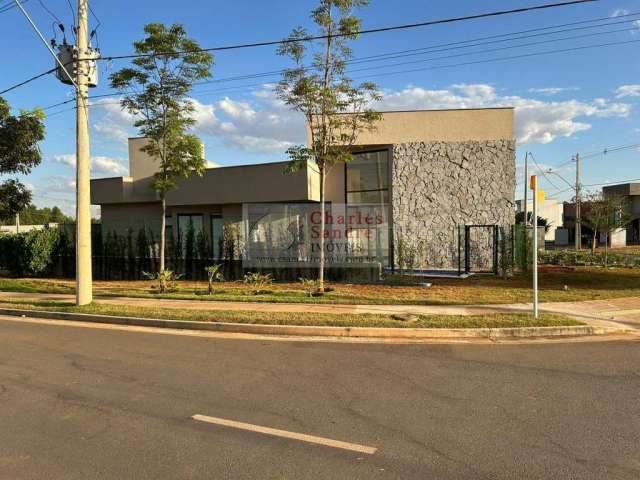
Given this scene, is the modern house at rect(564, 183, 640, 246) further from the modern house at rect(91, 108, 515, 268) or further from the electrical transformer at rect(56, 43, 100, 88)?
the electrical transformer at rect(56, 43, 100, 88)

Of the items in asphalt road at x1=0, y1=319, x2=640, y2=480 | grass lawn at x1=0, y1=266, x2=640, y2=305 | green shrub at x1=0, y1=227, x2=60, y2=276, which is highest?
green shrub at x1=0, y1=227, x2=60, y2=276

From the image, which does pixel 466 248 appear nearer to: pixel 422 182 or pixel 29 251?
pixel 422 182

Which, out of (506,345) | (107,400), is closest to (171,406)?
(107,400)

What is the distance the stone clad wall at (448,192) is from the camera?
2089 cm

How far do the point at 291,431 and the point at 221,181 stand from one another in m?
17.6

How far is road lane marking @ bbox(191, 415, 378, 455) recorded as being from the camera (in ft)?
13.3

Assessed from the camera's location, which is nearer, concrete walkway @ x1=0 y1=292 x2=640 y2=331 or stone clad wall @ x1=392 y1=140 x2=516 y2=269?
concrete walkway @ x1=0 y1=292 x2=640 y2=331

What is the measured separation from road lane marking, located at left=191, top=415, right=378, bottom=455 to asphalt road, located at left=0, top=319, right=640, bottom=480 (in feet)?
0.30

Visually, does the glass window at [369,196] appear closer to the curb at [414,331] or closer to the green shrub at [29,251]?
the curb at [414,331]

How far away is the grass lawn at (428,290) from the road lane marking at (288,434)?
311 inches

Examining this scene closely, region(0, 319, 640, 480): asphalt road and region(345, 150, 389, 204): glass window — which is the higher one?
region(345, 150, 389, 204): glass window

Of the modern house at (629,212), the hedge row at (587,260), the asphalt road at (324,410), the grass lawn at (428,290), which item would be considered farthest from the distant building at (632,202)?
the asphalt road at (324,410)

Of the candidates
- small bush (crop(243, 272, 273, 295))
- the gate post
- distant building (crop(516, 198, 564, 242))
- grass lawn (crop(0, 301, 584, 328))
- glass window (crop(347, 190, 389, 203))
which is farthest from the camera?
distant building (crop(516, 198, 564, 242))

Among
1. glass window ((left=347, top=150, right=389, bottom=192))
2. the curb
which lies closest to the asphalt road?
the curb
